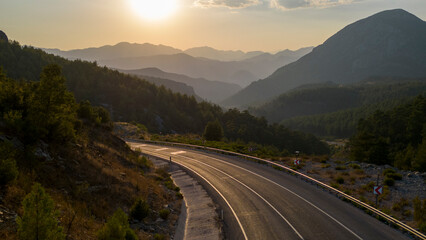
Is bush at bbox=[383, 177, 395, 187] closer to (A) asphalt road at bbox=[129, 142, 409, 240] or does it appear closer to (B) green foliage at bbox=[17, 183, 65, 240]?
(A) asphalt road at bbox=[129, 142, 409, 240]

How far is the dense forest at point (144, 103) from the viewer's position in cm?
12294

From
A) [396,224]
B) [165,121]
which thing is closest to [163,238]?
[396,224]

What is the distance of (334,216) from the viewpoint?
17859 millimetres

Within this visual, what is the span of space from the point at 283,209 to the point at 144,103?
133 meters

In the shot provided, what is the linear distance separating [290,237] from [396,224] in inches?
271

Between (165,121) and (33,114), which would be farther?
(165,121)

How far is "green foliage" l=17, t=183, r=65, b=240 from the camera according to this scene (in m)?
7.44

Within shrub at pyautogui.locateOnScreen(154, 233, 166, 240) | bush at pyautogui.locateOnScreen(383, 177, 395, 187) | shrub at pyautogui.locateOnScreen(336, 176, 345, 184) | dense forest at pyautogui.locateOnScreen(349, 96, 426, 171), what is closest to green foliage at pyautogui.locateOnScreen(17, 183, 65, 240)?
shrub at pyautogui.locateOnScreen(154, 233, 166, 240)

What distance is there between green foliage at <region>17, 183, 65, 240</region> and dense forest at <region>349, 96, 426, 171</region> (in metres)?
41.9

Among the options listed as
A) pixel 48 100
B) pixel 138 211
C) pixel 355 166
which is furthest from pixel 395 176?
pixel 48 100

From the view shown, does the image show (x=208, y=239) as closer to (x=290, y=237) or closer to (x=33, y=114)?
(x=290, y=237)

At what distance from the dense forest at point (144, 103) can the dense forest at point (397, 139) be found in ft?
156

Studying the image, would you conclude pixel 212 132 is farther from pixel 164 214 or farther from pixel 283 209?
pixel 164 214

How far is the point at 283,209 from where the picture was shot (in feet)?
63.3
